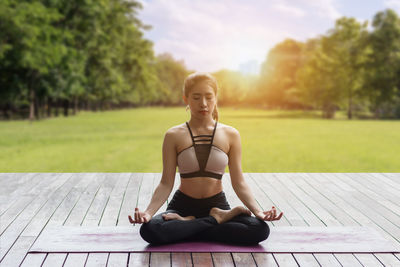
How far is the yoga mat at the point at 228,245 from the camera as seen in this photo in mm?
3164

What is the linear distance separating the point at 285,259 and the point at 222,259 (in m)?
0.45

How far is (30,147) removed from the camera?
13.6 m

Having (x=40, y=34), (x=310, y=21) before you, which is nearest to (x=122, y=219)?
(x=40, y=34)

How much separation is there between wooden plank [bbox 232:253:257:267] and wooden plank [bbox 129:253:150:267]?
615 mm

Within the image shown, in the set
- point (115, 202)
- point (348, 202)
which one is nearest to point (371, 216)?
point (348, 202)

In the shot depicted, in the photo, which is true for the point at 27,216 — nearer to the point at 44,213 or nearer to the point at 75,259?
the point at 44,213

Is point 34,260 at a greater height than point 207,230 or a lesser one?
lesser

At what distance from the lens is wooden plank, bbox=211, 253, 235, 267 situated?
115 inches

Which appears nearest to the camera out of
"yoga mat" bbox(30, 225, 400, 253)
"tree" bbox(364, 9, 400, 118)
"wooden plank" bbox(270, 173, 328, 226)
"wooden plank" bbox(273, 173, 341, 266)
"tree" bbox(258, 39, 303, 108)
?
"wooden plank" bbox(273, 173, 341, 266)

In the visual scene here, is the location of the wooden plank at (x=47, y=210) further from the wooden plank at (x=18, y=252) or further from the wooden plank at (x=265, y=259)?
the wooden plank at (x=265, y=259)

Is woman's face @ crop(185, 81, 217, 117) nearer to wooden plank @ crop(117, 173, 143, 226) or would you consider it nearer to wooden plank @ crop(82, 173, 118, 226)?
wooden plank @ crop(117, 173, 143, 226)

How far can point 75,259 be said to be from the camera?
300cm

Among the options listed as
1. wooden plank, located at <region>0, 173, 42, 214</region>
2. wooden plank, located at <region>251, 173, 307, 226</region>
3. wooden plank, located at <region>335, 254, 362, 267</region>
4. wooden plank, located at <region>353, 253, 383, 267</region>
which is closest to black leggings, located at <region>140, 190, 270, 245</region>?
wooden plank, located at <region>335, 254, 362, 267</region>

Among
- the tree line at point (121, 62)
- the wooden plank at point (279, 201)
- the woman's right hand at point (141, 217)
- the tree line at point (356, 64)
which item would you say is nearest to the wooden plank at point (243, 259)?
the woman's right hand at point (141, 217)
